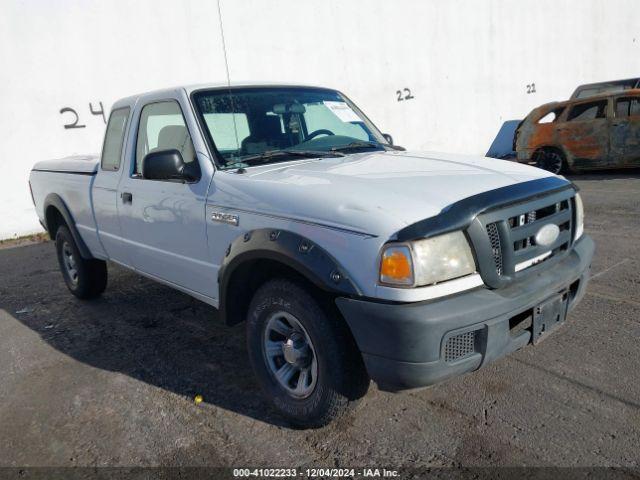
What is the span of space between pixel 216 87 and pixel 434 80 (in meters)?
11.0

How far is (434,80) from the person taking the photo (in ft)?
44.3

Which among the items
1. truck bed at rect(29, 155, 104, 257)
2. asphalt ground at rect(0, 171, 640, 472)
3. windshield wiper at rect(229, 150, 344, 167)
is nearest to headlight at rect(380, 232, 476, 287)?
asphalt ground at rect(0, 171, 640, 472)

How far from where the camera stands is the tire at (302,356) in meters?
2.45

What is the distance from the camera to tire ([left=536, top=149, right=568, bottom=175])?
10.9m

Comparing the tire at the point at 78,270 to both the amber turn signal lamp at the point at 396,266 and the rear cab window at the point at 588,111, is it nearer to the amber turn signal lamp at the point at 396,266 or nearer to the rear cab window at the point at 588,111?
the amber turn signal lamp at the point at 396,266

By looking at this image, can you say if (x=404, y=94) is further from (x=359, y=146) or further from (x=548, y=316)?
(x=548, y=316)

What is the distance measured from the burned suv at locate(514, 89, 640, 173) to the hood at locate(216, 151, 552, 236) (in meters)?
8.37

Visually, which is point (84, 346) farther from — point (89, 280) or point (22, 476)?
point (22, 476)

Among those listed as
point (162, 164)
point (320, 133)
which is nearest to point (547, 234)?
point (320, 133)

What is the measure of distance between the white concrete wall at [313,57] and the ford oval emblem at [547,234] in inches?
271

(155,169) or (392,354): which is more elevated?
(155,169)

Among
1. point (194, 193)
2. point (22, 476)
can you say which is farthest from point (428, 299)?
point (22, 476)

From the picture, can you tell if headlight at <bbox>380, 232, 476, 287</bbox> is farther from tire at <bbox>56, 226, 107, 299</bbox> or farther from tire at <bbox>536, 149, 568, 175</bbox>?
tire at <bbox>536, 149, 568, 175</bbox>

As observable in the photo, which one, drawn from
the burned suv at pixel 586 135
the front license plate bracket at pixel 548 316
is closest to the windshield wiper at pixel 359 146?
the front license plate bracket at pixel 548 316
